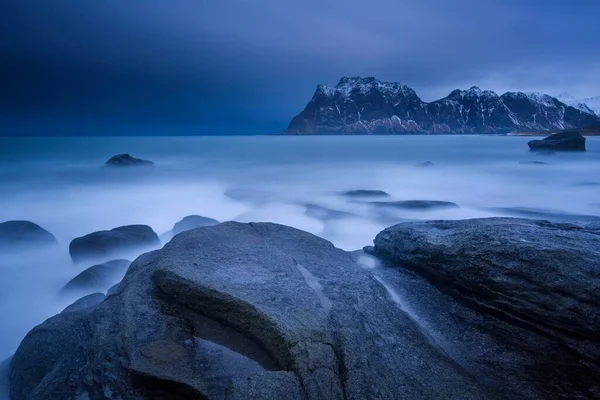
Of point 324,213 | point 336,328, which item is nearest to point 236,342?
point 336,328

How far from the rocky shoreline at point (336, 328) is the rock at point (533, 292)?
0.01 metres

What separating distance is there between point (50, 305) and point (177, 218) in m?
6.36

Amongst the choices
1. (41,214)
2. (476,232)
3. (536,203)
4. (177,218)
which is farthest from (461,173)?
(41,214)

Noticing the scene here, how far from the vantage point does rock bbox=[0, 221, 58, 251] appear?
368 inches

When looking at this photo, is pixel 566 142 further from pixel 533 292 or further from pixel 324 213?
pixel 533 292

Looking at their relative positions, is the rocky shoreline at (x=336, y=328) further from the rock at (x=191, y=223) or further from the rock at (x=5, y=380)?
the rock at (x=191, y=223)

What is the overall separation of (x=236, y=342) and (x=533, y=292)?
3260 mm

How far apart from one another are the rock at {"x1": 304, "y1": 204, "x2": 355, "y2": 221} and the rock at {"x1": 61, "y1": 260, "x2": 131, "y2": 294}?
6591 millimetres

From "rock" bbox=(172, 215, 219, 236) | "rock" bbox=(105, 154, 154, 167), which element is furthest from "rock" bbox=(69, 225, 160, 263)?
"rock" bbox=(105, 154, 154, 167)

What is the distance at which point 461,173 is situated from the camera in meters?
23.9

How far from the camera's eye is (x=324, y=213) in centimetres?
1273

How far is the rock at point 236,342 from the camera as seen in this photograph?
10.8 feet

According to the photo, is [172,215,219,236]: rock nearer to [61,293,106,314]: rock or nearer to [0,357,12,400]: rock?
[61,293,106,314]: rock

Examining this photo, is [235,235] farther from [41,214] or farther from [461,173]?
[461,173]
